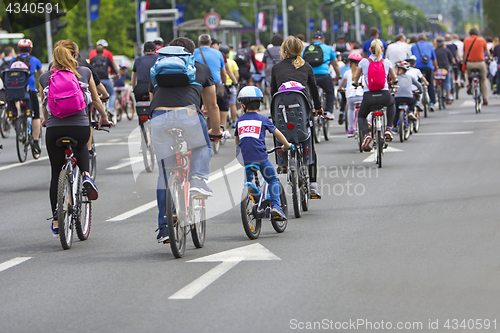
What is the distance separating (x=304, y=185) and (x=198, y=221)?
2.09 metres

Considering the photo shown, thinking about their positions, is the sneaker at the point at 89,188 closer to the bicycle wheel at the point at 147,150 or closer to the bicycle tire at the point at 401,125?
the bicycle wheel at the point at 147,150

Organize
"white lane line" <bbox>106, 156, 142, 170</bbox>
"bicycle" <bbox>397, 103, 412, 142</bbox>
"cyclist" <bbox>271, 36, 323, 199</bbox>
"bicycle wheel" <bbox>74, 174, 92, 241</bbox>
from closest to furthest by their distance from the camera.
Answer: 1. "bicycle wheel" <bbox>74, 174, 92, 241</bbox>
2. "cyclist" <bbox>271, 36, 323, 199</bbox>
3. "white lane line" <bbox>106, 156, 142, 170</bbox>
4. "bicycle" <bbox>397, 103, 412, 142</bbox>

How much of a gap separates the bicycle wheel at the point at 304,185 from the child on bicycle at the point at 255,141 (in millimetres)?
1227

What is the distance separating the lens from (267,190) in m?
7.99

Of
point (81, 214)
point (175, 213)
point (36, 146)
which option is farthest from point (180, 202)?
point (36, 146)

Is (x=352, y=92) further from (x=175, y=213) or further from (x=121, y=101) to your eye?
(x=121, y=101)

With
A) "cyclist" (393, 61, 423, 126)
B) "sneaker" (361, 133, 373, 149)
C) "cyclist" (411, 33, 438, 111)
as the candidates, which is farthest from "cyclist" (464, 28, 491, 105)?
"sneaker" (361, 133, 373, 149)

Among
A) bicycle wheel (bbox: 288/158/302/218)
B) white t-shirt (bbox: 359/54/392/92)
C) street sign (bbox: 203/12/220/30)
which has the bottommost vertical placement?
bicycle wheel (bbox: 288/158/302/218)

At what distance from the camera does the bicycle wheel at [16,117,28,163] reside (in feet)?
50.4

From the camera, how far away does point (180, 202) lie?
23.5 feet

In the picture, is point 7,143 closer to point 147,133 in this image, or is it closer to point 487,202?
point 147,133

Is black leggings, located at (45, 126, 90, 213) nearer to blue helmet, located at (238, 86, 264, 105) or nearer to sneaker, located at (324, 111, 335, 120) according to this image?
blue helmet, located at (238, 86, 264, 105)

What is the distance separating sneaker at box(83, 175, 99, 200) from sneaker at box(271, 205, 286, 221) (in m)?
1.63

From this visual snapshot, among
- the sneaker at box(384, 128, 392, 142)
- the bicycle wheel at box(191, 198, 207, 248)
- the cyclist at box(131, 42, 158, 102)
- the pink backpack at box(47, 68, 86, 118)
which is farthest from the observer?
the sneaker at box(384, 128, 392, 142)
